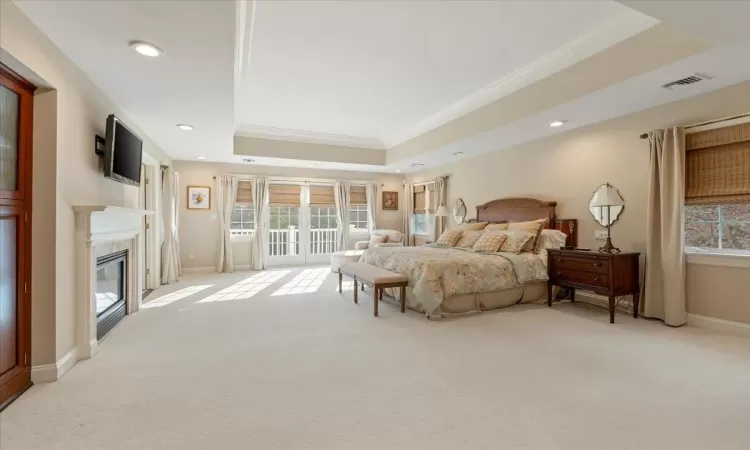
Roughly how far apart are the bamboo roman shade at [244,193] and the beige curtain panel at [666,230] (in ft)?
A: 23.3

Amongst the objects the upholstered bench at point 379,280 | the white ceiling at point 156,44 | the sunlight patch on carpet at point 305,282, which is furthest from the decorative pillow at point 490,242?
the white ceiling at point 156,44

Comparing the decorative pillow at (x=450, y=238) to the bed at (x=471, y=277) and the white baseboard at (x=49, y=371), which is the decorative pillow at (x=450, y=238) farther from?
the white baseboard at (x=49, y=371)

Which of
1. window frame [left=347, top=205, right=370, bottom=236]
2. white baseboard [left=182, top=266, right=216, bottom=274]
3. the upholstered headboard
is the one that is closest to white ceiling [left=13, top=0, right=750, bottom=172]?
the upholstered headboard

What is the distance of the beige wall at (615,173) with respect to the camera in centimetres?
345

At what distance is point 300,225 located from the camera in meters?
8.52

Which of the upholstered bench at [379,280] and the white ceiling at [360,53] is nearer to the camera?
the white ceiling at [360,53]

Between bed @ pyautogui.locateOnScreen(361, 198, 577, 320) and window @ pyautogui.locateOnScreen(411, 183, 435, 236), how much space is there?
310 cm

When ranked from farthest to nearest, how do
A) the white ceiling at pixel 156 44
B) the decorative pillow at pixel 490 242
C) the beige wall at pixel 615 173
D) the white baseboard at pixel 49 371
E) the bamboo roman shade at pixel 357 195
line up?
the bamboo roman shade at pixel 357 195, the decorative pillow at pixel 490 242, the beige wall at pixel 615 173, the white baseboard at pixel 49 371, the white ceiling at pixel 156 44

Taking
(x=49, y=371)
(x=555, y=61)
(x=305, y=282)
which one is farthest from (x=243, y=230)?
(x=555, y=61)

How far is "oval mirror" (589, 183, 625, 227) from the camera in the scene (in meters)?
4.11

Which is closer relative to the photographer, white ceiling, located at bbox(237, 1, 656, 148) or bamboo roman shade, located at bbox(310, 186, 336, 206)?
white ceiling, located at bbox(237, 1, 656, 148)

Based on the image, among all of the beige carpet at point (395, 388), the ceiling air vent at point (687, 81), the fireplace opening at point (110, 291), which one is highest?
the ceiling air vent at point (687, 81)

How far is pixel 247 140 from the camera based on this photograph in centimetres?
655

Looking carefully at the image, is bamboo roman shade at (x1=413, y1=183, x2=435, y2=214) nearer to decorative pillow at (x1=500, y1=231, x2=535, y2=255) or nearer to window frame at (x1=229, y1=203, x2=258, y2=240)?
decorative pillow at (x1=500, y1=231, x2=535, y2=255)
